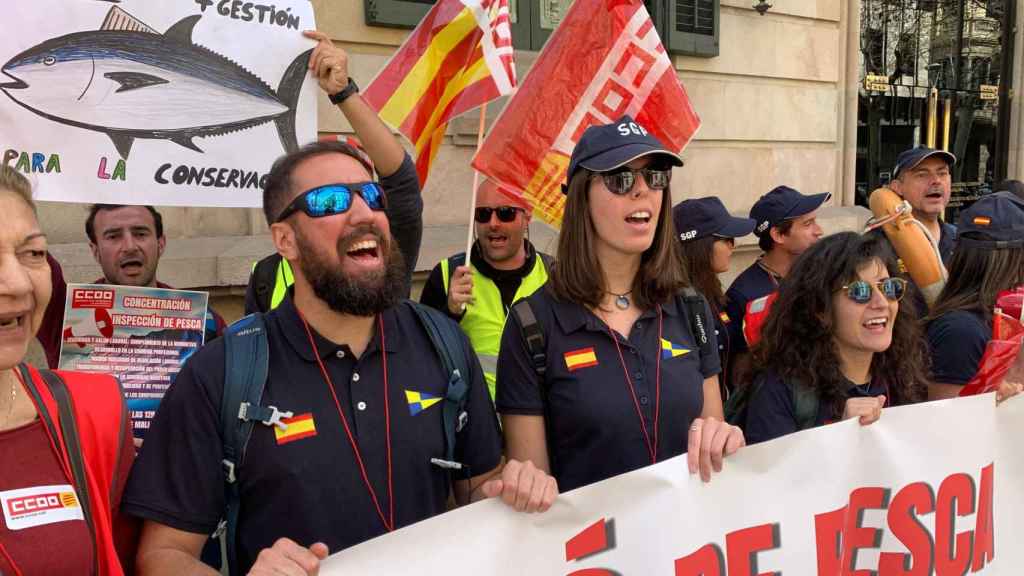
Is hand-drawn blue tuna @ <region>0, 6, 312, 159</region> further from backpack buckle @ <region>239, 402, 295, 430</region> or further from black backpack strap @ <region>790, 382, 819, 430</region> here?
black backpack strap @ <region>790, 382, 819, 430</region>

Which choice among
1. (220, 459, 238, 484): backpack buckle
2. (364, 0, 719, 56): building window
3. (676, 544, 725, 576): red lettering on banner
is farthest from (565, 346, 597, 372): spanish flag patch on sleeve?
(364, 0, 719, 56): building window

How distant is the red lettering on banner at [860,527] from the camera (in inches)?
91.9

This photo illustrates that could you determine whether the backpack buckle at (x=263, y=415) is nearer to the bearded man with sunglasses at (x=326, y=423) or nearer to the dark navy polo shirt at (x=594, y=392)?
the bearded man with sunglasses at (x=326, y=423)

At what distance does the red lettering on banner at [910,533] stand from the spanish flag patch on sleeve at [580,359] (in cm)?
98

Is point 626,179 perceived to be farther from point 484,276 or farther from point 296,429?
point 484,276

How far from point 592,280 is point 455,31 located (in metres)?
1.61

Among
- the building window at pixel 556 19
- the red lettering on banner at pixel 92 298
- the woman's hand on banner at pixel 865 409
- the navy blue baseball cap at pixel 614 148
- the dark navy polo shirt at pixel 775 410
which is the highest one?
the building window at pixel 556 19

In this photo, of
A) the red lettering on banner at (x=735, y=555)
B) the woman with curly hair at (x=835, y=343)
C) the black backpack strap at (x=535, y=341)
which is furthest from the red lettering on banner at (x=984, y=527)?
the black backpack strap at (x=535, y=341)

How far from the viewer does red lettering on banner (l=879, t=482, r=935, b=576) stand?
2336 millimetres

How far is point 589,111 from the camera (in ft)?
12.1

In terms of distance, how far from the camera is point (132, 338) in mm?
2686

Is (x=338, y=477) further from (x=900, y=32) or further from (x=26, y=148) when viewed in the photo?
(x=900, y=32)

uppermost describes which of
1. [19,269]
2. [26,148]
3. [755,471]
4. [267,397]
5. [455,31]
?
[455,31]

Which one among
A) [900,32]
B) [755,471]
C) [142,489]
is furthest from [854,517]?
[900,32]
